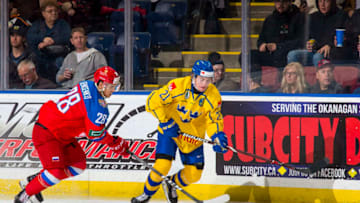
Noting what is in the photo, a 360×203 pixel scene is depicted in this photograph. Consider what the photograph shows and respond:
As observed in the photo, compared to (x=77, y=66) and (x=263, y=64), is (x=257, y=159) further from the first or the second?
(x=77, y=66)

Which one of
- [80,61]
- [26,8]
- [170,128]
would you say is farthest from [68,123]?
[26,8]

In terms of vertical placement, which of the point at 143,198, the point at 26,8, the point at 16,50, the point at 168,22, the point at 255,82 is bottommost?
the point at 143,198

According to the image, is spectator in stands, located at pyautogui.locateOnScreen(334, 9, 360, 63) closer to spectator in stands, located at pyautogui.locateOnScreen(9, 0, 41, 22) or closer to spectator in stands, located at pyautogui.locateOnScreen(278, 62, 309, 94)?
spectator in stands, located at pyautogui.locateOnScreen(278, 62, 309, 94)

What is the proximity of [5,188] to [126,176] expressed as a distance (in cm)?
106

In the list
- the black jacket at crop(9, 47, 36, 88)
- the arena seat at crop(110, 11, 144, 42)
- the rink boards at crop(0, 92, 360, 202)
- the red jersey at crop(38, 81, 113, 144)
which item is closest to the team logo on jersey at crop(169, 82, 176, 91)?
the red jersey at crop(38, 81, 113, 144)

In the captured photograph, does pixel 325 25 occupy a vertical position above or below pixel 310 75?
above

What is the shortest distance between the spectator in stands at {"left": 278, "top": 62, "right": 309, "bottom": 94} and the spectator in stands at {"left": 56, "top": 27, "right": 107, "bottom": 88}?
1540 millimetres

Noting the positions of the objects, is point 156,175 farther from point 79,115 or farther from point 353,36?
point 353,36

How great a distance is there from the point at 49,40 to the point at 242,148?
1.93m

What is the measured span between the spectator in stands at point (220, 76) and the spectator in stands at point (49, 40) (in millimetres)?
1298

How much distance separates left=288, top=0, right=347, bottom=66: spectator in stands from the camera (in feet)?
16.4

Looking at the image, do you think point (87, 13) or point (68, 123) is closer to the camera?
point (68, 123)

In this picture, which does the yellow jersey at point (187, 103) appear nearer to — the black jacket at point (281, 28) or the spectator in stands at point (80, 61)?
the black jacket at point (281, 28)

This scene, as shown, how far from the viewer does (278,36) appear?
516cm
